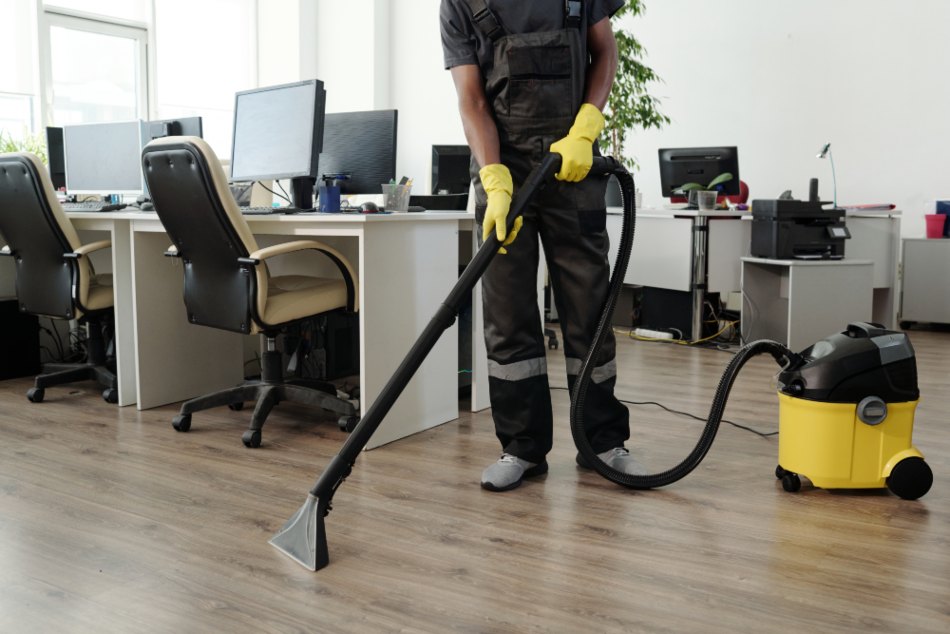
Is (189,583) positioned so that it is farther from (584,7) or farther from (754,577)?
(584,7)

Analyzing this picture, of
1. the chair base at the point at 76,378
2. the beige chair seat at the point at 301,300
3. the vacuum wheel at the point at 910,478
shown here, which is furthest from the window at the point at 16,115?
the vacuum wheel at the point at 910,478

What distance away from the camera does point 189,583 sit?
1664 millimetres

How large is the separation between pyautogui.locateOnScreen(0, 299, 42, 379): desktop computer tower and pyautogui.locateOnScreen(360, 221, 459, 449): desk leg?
1.89m

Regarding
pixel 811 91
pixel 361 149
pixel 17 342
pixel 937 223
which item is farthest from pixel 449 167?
pixel 811 91

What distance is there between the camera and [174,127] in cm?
382

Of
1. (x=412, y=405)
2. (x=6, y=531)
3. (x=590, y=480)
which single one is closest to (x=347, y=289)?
(x=412, y=405)

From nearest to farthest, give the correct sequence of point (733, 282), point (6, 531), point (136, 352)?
point (6, 531), point (136, 352), point (733, 282)

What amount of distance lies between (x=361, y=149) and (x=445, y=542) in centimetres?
188

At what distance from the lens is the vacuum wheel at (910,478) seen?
208 cm

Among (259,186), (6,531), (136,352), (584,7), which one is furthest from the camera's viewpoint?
(259,186)

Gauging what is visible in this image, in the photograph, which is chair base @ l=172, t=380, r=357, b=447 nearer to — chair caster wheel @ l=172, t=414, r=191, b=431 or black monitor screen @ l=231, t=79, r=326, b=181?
chair caster wheel @ l=172, t=414, r=191, b=431

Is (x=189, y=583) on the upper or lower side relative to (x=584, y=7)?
lower

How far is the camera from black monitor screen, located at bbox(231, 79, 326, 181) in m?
2.99

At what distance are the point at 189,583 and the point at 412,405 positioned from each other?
3.88ft
